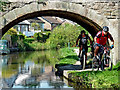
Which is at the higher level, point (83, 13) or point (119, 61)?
point (83, 13)

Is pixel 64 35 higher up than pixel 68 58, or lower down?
higher up

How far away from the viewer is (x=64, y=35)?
37094mm

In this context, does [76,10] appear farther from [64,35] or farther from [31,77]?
[64,35]

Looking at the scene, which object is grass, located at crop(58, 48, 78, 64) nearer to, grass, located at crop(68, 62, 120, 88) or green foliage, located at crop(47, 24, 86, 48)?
grass, located at crop(68, 62, 120, 88)

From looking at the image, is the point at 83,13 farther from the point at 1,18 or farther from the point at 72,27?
the point at 72,27

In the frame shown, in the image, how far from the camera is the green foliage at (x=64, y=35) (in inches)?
1358

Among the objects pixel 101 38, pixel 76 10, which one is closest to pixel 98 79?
pixel 101 38

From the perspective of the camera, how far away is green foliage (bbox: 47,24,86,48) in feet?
113

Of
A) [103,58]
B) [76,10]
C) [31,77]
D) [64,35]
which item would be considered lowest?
[31,77]

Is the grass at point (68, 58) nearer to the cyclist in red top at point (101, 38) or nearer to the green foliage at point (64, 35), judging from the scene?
the cyclist in red top at point (101, 38)

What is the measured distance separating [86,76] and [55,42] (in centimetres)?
3241

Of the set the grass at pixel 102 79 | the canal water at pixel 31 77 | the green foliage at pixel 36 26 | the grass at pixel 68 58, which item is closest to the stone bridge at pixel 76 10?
the canal water at pixel 31 77

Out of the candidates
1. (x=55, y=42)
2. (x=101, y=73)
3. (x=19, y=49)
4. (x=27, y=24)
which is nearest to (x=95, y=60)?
(x=101, y=73)

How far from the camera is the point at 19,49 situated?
36.8 metres
